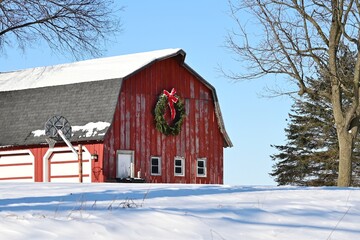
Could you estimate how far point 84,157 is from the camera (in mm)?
33781

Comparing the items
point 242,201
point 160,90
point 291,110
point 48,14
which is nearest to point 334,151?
point 291,110

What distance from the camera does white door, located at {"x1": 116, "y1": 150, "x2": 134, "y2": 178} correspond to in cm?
3384

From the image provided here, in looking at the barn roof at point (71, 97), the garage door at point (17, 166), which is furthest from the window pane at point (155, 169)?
the garage door at point (17, 166)

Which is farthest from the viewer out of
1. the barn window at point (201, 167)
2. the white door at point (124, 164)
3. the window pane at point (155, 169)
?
the barn window at point (201, 167)

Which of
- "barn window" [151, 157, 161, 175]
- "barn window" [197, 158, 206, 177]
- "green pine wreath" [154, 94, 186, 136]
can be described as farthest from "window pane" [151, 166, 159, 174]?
"barn window" [197, 158, 206, 177]

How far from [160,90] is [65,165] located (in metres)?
5.05

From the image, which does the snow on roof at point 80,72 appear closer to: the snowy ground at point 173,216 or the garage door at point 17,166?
the garage door at point 17,166

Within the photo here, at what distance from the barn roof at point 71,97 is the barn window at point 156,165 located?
3.40 meters

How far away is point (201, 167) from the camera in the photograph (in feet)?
122

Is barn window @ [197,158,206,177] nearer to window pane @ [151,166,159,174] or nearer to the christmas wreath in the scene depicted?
the christmas wreath

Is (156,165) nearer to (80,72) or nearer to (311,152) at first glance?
(80,72)

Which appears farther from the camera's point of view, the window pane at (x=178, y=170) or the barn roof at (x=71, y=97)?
the window pane at (x=178, y=170)

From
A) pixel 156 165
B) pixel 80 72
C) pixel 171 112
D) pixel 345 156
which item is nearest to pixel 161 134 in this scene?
pixel 171 112

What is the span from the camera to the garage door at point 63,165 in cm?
3417
